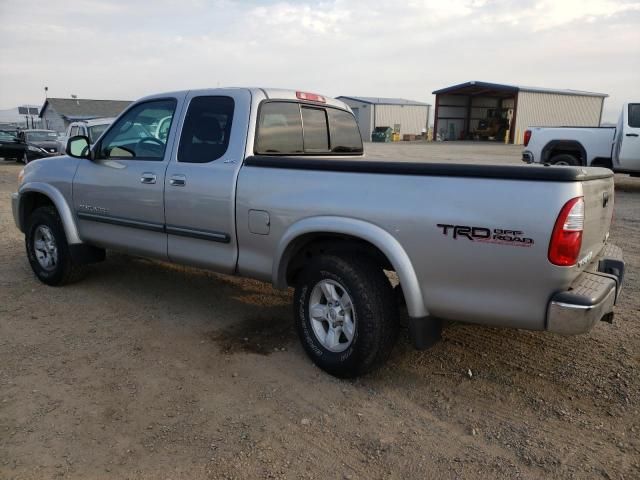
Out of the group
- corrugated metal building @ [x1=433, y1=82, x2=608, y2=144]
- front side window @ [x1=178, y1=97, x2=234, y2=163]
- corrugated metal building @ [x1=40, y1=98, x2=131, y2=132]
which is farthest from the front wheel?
corrugated metal building @ [x1=40, y1=98, x2=131, y2=132]

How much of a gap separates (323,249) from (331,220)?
463 millimetres


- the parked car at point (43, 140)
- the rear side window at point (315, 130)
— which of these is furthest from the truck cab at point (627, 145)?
the parked car at point (43, 140)

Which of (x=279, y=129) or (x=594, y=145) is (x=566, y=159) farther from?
(x=279, y=129)

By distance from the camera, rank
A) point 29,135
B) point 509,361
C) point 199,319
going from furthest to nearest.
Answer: point 29,135 < point 199,319 < point 509,361

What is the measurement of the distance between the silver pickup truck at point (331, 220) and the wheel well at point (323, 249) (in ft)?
0.04

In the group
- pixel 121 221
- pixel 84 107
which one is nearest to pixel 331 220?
pixel 121 221

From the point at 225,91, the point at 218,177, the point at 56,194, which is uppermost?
the point at 225,91

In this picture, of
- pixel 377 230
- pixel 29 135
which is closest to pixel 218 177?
pixel 377 230

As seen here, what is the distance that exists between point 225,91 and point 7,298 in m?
3.01

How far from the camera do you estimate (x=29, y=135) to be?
22156 millimetres

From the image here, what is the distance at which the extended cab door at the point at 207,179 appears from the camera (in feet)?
12.7

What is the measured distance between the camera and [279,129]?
4227 millimetres

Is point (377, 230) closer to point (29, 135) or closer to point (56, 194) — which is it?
point (56, 194)

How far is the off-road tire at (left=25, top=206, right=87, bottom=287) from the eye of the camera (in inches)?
204
